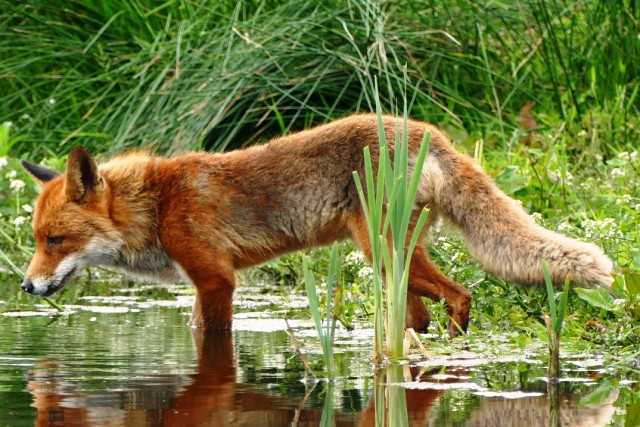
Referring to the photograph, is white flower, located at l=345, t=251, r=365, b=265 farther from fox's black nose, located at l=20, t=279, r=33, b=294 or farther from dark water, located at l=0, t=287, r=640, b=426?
fox's black nose, located at l=20, t=279, r=33, b=294

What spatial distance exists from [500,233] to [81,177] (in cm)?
256

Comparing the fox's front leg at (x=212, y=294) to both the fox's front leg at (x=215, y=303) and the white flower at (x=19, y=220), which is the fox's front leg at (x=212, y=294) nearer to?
the fox's front leg at (x=215, y=303)

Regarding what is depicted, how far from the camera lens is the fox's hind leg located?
6.36 m

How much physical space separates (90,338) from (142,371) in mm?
1244

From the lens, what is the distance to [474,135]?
1066 cm

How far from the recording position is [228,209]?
7113 millimetres

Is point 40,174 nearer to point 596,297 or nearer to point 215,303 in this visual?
point 215,303

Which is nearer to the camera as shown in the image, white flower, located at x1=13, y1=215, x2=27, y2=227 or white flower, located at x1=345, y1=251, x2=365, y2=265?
white flower, located at x1=345, y1=251, x2=365, y2=265

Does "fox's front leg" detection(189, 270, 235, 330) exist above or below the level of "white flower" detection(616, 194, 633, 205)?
below

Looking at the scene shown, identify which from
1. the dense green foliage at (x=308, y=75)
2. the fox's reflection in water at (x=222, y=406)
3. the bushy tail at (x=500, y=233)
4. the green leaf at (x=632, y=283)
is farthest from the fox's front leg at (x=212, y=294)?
the green leaf at (x=632, y=283)

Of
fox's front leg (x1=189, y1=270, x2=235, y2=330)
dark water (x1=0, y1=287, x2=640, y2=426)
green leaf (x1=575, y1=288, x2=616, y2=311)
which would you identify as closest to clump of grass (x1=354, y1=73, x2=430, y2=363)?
dark water (x1=0, y1=287, x2=640, y2=426)

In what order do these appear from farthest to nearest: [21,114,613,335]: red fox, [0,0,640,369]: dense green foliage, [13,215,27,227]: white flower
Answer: [0,0,640,369]: dense green foliage
[13,215,27,227]: white flower
[21,114,613,335]: red fox

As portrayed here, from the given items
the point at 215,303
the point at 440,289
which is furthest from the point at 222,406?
the point at 215,303

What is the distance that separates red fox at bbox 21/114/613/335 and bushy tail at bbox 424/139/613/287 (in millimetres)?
11
